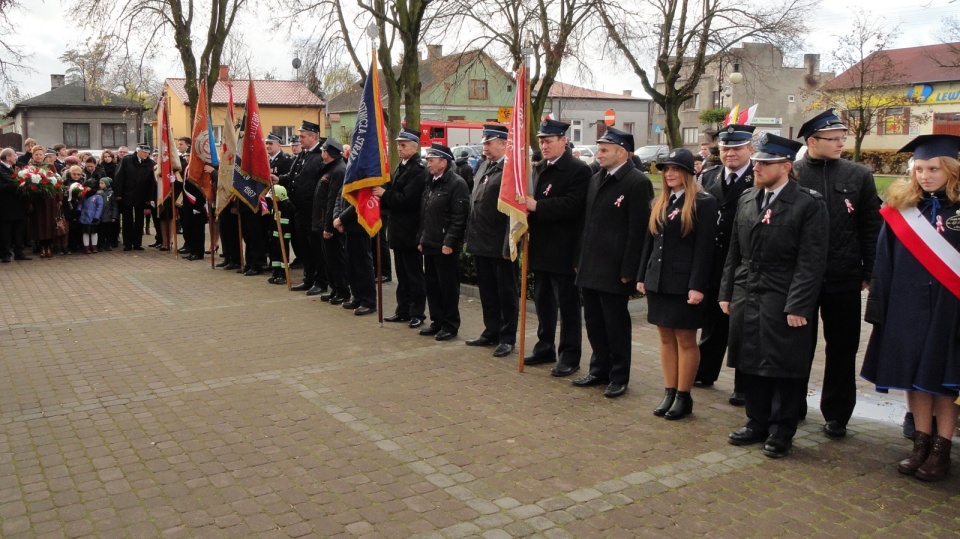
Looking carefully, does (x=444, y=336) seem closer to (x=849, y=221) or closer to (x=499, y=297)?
(x=499, y=297)

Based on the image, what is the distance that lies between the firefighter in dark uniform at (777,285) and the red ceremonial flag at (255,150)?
27.9ft

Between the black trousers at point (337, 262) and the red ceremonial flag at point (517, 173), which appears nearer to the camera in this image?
the red ceremonial flag at point (517, 173)

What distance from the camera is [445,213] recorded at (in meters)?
9.12

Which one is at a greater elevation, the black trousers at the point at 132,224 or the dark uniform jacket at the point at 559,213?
the dark uniform jacket at the point at 559,213

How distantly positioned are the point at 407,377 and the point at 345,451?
189 cm

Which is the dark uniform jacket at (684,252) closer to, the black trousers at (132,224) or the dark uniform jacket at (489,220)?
the dark uniform jacket at (489,220)

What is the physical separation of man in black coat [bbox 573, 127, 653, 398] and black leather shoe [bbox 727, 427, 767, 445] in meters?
1.27

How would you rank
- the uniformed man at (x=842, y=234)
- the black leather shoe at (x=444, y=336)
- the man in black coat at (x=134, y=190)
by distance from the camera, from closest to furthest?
the uniformed man at (x=842, y=234) < the black leather shoe at (x=444, y=336) < the man in black coat at (x=134, y=190)

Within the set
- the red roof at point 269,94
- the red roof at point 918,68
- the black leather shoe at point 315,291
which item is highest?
the red roof at point 918,68

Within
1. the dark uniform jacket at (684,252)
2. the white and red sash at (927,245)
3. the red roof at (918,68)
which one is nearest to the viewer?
the white and red sash at (927,245)

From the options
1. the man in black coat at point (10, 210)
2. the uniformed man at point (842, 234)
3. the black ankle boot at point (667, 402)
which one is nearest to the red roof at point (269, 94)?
the man in black coat at point (10, 210)

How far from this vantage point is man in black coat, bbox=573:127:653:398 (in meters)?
6.81

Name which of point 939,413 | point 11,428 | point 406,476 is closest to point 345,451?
point 406,476

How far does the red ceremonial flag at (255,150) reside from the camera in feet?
41.5
